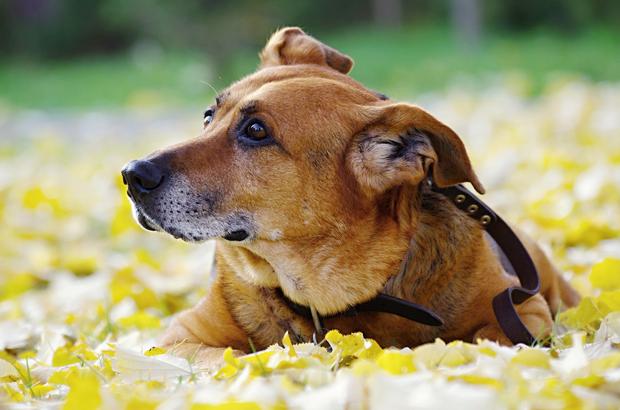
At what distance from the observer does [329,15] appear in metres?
31.3

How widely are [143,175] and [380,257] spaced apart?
36.7 inches

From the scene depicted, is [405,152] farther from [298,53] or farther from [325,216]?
[298,53]

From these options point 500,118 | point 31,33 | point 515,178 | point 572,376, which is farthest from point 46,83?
point 572,376

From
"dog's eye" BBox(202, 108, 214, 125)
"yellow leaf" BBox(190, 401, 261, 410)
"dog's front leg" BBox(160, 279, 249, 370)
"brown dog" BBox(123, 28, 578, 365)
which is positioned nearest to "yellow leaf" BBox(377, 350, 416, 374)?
"yellow leaf" BBox(190, 401, 261, 410)

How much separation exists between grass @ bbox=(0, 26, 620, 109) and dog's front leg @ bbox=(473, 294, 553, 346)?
8995 millimetres

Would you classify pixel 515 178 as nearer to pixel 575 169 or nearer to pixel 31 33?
pixel 575 169

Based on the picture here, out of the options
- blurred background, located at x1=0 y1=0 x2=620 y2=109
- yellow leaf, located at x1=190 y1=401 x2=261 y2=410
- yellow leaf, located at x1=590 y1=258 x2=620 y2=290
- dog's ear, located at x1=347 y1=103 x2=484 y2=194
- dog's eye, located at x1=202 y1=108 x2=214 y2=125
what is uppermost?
blurred background, located at x1=0 y1=0 x2=620 y2=109

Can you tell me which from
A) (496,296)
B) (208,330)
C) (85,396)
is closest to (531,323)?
(496,296)

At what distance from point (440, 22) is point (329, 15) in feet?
14.0

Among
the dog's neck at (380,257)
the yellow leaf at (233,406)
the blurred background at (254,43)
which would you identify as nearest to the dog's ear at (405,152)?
the dog's neck at (380,257)

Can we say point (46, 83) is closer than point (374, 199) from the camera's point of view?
No

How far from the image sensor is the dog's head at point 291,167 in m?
3.35

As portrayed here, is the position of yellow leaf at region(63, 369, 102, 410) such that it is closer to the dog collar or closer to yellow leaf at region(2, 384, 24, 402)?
yellow leaf at region(2, 384, 24, 402)

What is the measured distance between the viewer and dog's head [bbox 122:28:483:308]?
335 cm
